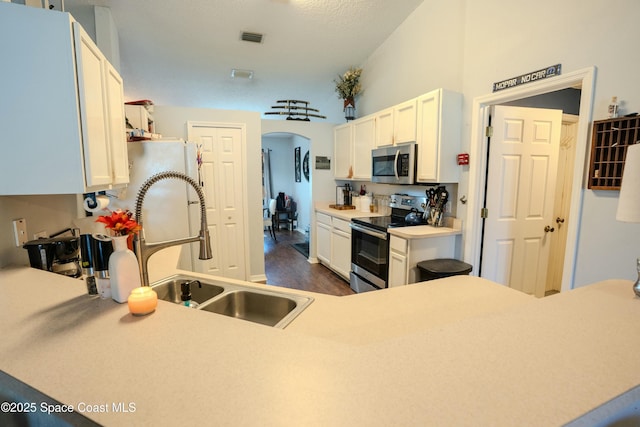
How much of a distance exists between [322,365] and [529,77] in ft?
8.12

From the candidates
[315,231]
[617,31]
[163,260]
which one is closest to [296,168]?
[315,231]

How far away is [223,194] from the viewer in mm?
3727

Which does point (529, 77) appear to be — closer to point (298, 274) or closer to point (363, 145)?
point (363, 145)

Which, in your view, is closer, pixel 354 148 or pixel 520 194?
pixel 520 194

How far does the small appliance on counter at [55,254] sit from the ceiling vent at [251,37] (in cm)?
294

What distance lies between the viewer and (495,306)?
4.23ft

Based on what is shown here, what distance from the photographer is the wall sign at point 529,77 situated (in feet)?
6.49

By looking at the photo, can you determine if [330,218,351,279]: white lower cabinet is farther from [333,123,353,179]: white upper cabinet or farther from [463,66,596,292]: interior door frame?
[463,66,596,292]: interior door frame

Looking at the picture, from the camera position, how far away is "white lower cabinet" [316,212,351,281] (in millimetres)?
3832

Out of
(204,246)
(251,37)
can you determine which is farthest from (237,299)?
(251,37)

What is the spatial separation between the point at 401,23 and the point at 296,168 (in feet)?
15.0

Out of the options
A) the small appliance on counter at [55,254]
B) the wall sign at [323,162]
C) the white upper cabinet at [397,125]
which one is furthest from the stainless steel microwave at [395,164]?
the small appliance on counter at [55,254]

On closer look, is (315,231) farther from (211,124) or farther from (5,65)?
(5,65)

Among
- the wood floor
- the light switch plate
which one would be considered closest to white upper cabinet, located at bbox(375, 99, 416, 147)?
the wood floor
